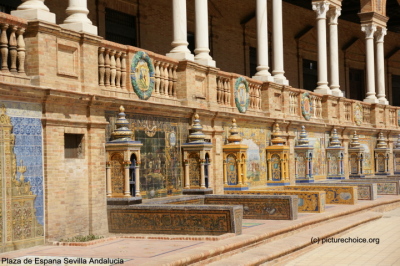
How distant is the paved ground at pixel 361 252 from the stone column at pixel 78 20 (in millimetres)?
5178

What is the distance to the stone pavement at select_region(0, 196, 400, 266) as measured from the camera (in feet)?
30.4

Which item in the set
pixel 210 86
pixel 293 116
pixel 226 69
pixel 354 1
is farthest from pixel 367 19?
pixel 210 86

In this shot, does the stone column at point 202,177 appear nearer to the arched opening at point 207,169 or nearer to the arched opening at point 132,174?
the arched opening at point 207,169

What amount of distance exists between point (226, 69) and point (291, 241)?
46.7 feet

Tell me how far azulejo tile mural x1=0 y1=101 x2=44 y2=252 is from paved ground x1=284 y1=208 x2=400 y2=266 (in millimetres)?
4111

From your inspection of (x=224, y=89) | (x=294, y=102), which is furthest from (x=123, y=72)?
(x=294, y=102)

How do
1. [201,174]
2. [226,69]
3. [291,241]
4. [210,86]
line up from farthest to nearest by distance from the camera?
1. [226,69]
2. [210,86]
3. [201,174]
4. [291,241]

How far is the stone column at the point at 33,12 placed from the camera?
1077 centimetres

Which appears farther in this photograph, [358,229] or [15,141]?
[358,229]

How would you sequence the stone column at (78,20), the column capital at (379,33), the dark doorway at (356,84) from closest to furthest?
1. the stone column at (78,20)
2. the column capital at (379,33)
3. the dark doorway at (356,84)

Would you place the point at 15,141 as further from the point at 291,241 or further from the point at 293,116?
the point at 293,116

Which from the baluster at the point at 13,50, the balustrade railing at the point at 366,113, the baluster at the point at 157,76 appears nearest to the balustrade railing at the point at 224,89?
the baluster at the point at 157,76

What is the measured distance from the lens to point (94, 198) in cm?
1166

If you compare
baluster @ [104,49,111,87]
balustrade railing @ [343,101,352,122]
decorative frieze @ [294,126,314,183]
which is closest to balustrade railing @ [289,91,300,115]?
decorative frieze @ [294,126,314,183]
